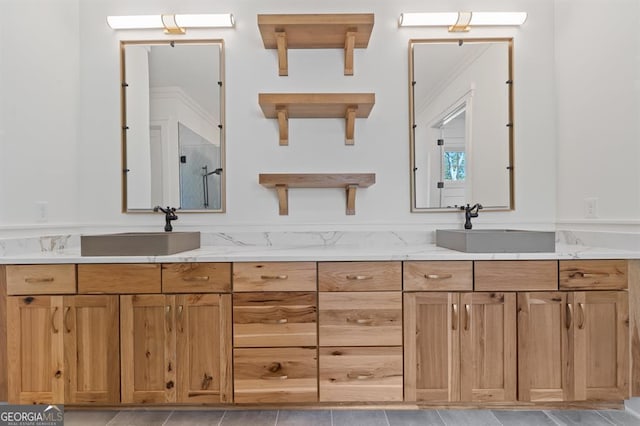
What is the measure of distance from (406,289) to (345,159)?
95 centimetres

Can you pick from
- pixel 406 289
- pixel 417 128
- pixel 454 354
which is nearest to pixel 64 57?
pixel 417 128

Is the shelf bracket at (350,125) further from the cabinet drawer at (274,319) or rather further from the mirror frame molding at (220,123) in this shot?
the cabinet drawer at (274,319)

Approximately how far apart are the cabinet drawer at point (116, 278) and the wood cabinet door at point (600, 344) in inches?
83.2

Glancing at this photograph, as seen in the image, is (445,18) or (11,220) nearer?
(11,220)

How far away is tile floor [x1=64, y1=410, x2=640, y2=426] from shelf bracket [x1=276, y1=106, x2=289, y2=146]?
156cm

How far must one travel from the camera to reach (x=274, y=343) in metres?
1.84

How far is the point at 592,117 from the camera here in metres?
2.12

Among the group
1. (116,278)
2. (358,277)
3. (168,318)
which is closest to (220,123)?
(116,278)

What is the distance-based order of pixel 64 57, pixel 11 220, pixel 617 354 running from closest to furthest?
1. pixel 617 354
2. pixel 11 220
3. pixel 64 57

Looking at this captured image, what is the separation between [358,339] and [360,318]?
0.11 meters

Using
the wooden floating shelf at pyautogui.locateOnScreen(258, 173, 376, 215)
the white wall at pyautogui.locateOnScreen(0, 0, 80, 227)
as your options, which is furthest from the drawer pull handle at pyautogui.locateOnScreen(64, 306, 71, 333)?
the wooden floating shelf at pyautogui.locateOnScreen(258, 173, 376, 215)

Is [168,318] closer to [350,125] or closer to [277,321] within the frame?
[277,321]

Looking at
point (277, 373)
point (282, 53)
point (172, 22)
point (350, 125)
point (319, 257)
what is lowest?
point (277, 373)

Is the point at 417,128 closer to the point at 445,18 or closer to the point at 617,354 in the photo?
the point at 445,18
